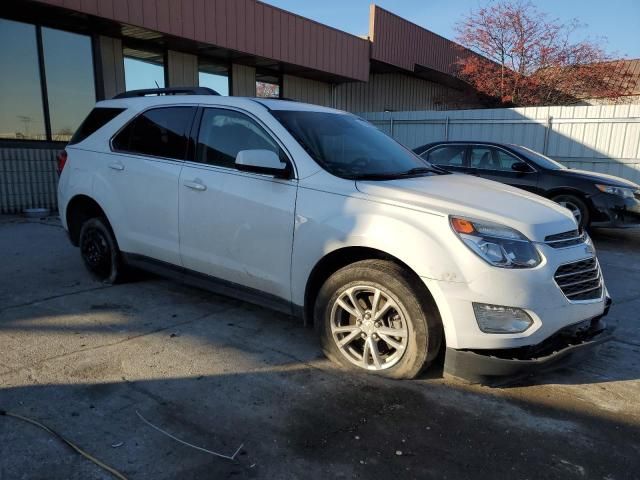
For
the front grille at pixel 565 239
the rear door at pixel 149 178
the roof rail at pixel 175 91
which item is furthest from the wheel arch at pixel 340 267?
the roof rail at pixel 175 91

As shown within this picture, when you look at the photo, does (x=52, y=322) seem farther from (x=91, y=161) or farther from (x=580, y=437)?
(x=580, y=437)

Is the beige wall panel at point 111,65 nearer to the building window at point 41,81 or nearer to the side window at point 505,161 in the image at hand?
the building window at point 41,81

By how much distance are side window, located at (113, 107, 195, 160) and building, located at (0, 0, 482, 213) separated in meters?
5.26

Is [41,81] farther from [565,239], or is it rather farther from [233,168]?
[565,239]

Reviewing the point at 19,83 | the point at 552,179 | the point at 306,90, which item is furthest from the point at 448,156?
the point at 19,83

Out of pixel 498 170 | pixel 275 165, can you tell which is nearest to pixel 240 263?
pixel 275 165

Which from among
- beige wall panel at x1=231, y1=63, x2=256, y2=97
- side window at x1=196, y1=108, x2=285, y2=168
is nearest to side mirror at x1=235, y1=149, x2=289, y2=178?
side window at x1=196, y1=108, x2=285, y2=168

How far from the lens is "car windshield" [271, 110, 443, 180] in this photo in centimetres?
356

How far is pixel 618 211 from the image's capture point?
7609 mm

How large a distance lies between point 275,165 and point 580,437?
2413mm

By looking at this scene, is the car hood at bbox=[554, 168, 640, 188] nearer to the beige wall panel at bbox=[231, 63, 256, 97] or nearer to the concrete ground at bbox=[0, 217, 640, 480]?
the concrete ground at bbox=[0, 217, 640, 480]

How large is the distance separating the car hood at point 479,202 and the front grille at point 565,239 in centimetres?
3

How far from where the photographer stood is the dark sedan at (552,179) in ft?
25.0

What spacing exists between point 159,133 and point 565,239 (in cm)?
329
